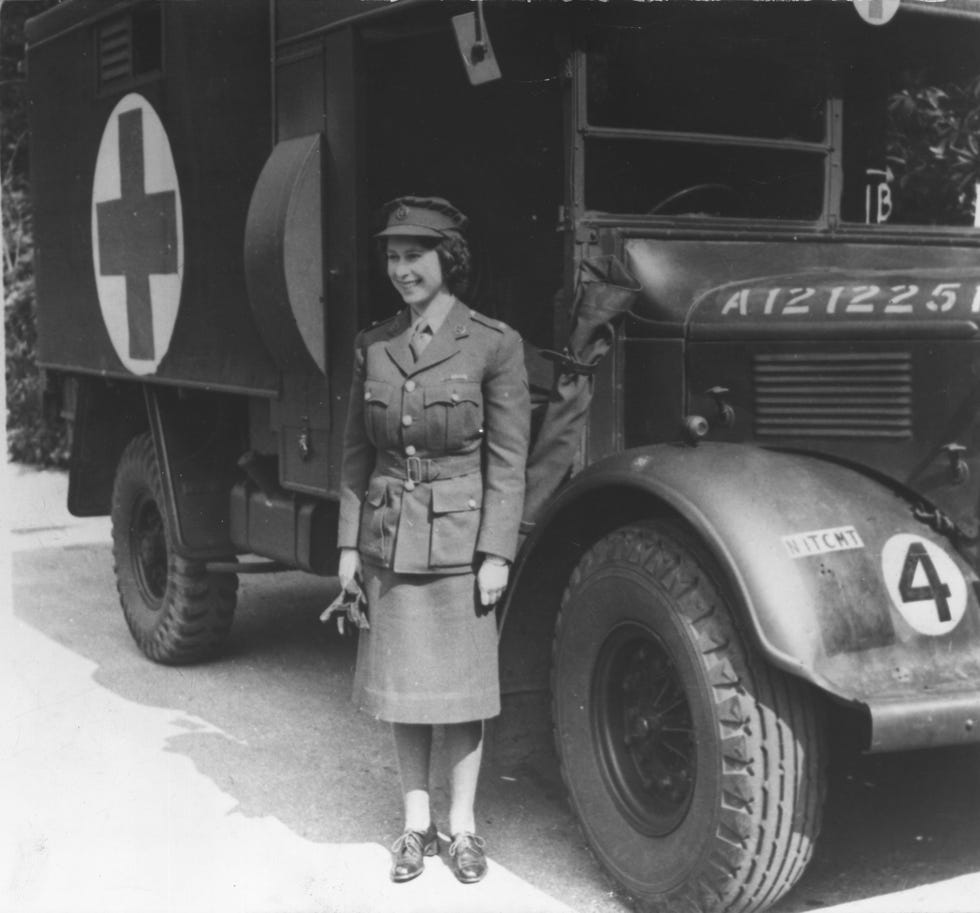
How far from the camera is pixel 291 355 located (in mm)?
4375

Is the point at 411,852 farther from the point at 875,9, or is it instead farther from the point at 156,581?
the point at 156,581

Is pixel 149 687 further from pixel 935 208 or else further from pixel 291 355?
pixel 935 208

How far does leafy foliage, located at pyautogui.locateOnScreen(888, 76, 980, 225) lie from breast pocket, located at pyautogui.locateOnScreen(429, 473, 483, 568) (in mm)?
1835

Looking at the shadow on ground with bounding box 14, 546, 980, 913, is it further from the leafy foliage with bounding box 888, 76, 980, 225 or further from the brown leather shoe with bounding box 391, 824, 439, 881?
the leafy foliage with bounding box 888, 76, 980, 225

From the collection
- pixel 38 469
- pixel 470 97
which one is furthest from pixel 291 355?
pixel 38 469

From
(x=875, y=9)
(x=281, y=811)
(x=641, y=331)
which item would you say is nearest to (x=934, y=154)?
(x=875, y=9)

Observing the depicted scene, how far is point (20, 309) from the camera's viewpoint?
1192cm

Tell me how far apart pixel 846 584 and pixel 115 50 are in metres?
3.87

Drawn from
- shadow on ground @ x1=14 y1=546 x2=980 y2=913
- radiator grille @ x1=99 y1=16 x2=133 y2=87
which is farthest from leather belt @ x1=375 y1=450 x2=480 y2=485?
radiator grille @ x1=99 y1=16 x2=133 y2=87

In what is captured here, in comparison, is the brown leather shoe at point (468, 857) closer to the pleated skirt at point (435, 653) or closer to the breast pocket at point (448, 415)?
the pleated skirt at point (435, 653)

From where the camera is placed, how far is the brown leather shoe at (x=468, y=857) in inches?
132

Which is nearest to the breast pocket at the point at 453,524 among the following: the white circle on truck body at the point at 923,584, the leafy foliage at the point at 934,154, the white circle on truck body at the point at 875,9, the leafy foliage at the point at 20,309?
the white circle on truck body at the point at 923,584

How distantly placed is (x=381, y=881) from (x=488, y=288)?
206 centimetres

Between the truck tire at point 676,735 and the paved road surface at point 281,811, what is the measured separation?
0.24 meters
